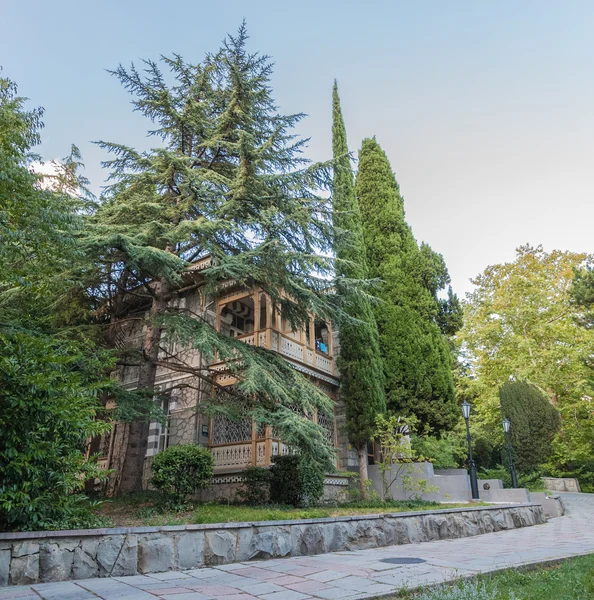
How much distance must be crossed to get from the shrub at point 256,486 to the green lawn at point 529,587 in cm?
662

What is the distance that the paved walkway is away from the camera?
12.9ft

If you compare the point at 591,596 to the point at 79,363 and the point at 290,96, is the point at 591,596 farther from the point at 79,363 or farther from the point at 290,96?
the point at 290,96

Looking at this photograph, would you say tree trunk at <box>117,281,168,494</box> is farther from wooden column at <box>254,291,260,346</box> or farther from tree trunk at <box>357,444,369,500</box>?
tree trunk at <box>357,444,369,500</box>

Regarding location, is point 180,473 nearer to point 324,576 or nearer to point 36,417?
point 36,417

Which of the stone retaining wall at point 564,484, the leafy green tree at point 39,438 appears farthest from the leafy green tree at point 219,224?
the stone retaining wall at point 564,484

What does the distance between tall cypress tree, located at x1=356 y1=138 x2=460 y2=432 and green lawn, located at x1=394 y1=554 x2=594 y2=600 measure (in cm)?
962

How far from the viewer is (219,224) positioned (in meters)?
9.45

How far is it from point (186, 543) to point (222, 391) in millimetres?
5346

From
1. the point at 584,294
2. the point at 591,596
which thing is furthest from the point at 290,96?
the point at 584,294

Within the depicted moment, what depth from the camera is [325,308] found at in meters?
10.6

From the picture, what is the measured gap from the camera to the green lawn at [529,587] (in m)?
3.09

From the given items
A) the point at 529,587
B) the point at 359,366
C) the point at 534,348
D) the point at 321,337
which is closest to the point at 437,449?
the point at 359,366

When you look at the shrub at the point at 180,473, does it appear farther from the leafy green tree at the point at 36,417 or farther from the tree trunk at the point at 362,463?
the tree trunk at the point at 362,463

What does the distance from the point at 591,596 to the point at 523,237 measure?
970 inches
